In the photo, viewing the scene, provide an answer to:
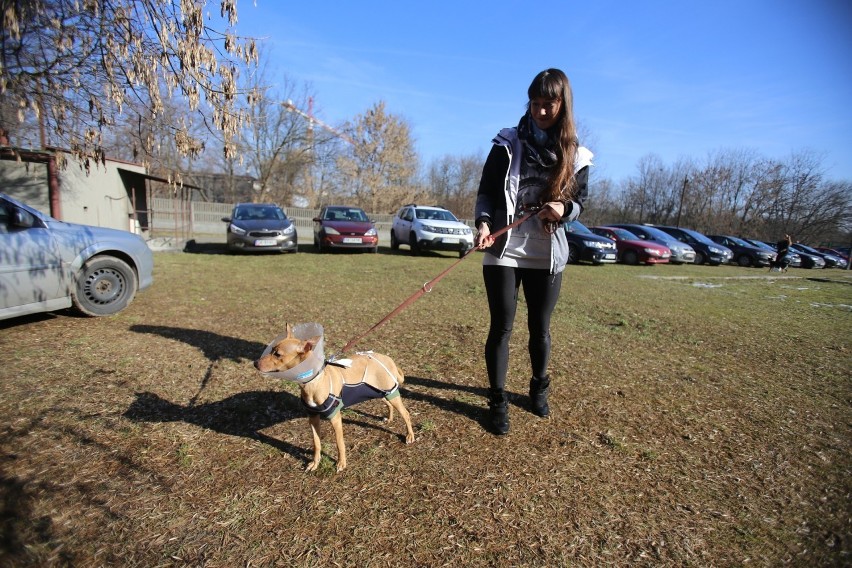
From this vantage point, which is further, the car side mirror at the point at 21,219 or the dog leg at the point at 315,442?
the car side mirror at the point at 21,219

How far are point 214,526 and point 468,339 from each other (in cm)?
330

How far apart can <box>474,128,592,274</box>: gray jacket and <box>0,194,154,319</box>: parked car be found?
15.1 feet

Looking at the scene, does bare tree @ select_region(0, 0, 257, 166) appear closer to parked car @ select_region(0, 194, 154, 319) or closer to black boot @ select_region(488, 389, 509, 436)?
parked car @ select_region(0, 194, 154, 319)

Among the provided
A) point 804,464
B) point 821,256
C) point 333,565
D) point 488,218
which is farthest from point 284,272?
point 821,256

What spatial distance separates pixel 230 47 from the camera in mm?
3492

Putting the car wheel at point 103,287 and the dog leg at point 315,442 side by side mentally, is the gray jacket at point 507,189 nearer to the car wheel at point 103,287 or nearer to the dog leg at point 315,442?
the dog leg at point 315,442

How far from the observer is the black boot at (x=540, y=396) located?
3.05 meters

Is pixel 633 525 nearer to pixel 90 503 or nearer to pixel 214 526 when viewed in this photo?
pixel 214 526

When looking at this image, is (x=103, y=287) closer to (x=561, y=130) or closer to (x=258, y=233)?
(x=561, y=130)

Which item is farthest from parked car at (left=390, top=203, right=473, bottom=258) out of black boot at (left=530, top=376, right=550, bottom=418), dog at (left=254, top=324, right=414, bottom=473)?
dog at (left=254, top=324, right=414, bottom=473)

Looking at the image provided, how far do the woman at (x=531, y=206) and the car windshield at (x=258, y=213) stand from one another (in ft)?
37.7

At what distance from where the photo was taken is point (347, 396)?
7.78ft

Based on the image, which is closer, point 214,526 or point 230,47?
point 214,526

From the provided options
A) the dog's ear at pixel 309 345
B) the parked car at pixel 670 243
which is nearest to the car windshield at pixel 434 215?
the parked car at pixel 670 243
